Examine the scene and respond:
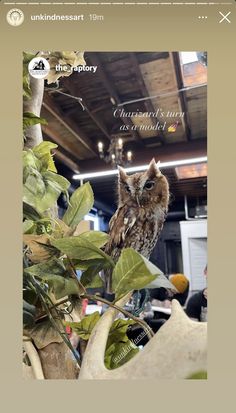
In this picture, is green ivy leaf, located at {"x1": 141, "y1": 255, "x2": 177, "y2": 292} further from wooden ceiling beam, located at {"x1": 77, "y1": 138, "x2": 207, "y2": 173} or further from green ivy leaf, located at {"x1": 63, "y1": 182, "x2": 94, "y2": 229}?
wooden ceiling beam, located at {"x1": 77, "y1": 138, "x2": 207, "y2": 173}

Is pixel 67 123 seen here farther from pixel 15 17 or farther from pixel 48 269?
pixel 48 269

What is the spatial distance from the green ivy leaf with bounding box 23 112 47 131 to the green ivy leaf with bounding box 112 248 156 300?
1.24 ft

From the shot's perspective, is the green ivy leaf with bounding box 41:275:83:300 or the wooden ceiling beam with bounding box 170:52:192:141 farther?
the wooden ceiling beam with bounding box 170:52:192:141

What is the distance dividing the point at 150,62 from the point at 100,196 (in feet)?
1.26

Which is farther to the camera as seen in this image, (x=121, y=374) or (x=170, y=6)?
(x=170, y=6)

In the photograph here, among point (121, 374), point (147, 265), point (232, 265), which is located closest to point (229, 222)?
point (232, 265)

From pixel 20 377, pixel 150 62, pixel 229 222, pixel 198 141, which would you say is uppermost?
pixel 150 62

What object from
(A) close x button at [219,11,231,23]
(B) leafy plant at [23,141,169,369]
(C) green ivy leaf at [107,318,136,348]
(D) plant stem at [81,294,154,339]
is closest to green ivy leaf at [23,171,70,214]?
(B) leafy plant at [23,141,169,369]

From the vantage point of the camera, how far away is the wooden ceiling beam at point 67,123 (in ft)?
3.01

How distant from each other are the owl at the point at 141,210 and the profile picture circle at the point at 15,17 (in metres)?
0.49

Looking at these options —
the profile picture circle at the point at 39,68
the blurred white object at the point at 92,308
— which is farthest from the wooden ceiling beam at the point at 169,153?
the blurred white object at the point at 92,308

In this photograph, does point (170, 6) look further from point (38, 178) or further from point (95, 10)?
point (38, 178)

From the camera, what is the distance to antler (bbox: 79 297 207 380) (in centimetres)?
74

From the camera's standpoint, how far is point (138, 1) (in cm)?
90
